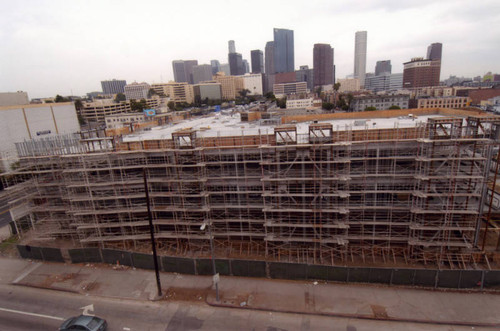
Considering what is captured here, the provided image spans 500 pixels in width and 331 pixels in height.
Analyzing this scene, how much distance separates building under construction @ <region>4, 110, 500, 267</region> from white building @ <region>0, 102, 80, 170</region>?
29236mm

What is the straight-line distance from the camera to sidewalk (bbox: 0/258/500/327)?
15.3 metres

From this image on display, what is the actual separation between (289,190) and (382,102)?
82.1m

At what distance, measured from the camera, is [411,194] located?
64.8ft

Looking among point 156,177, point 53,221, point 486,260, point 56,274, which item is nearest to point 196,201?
point 156,177

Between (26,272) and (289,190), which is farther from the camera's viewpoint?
(26,272)

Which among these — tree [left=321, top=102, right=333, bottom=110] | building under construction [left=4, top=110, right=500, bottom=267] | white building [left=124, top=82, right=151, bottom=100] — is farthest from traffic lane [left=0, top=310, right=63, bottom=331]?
white building [left=124, top=82, right=151, bottom=100]

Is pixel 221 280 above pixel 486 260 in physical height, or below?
below

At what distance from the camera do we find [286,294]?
17391 millimetres

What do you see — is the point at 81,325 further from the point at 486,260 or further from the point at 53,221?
the point at 486,260

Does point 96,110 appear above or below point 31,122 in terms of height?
above

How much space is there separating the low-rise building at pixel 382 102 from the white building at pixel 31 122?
83.0m

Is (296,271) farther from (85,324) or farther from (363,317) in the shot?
(85,324)

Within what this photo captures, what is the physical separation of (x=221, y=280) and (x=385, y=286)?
10.8 m

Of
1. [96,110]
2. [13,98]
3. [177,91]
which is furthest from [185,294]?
[177,91]
